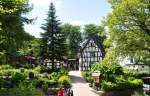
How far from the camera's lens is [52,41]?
2514 inches

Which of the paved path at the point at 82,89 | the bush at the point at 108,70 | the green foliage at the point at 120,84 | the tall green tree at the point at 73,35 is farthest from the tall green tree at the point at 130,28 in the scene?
the tall green tree at the point at 73,35

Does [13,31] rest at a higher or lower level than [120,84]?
higher

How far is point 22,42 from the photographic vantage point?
124ft

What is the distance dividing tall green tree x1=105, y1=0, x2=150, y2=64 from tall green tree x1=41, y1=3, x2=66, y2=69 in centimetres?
2580

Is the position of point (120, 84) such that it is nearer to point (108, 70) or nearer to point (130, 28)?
point (108, 70)

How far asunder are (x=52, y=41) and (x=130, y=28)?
27.6 meters

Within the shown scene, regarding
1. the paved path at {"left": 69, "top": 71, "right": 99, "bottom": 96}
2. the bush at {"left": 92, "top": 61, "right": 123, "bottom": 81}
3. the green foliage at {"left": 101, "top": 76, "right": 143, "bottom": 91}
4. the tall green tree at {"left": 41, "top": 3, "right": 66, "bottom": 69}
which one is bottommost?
the paved path at {"left": 69, "top": 71, "right": 99, "bottom": 96}

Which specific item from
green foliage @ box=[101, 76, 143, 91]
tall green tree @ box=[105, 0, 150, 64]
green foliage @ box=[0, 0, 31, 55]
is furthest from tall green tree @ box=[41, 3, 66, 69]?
tall green tree @ box=[105, 0, 150, 64]

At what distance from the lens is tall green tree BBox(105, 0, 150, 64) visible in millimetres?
36562

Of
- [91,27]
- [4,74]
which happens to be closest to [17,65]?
[4,74]

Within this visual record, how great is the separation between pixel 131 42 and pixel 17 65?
36.6 m

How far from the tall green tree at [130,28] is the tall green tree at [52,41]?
2580 centimetres

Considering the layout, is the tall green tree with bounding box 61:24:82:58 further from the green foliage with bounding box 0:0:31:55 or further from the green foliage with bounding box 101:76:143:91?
the green foliage with bounding box 0:0:31:55

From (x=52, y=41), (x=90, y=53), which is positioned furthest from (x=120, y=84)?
(x=90, y=53)
